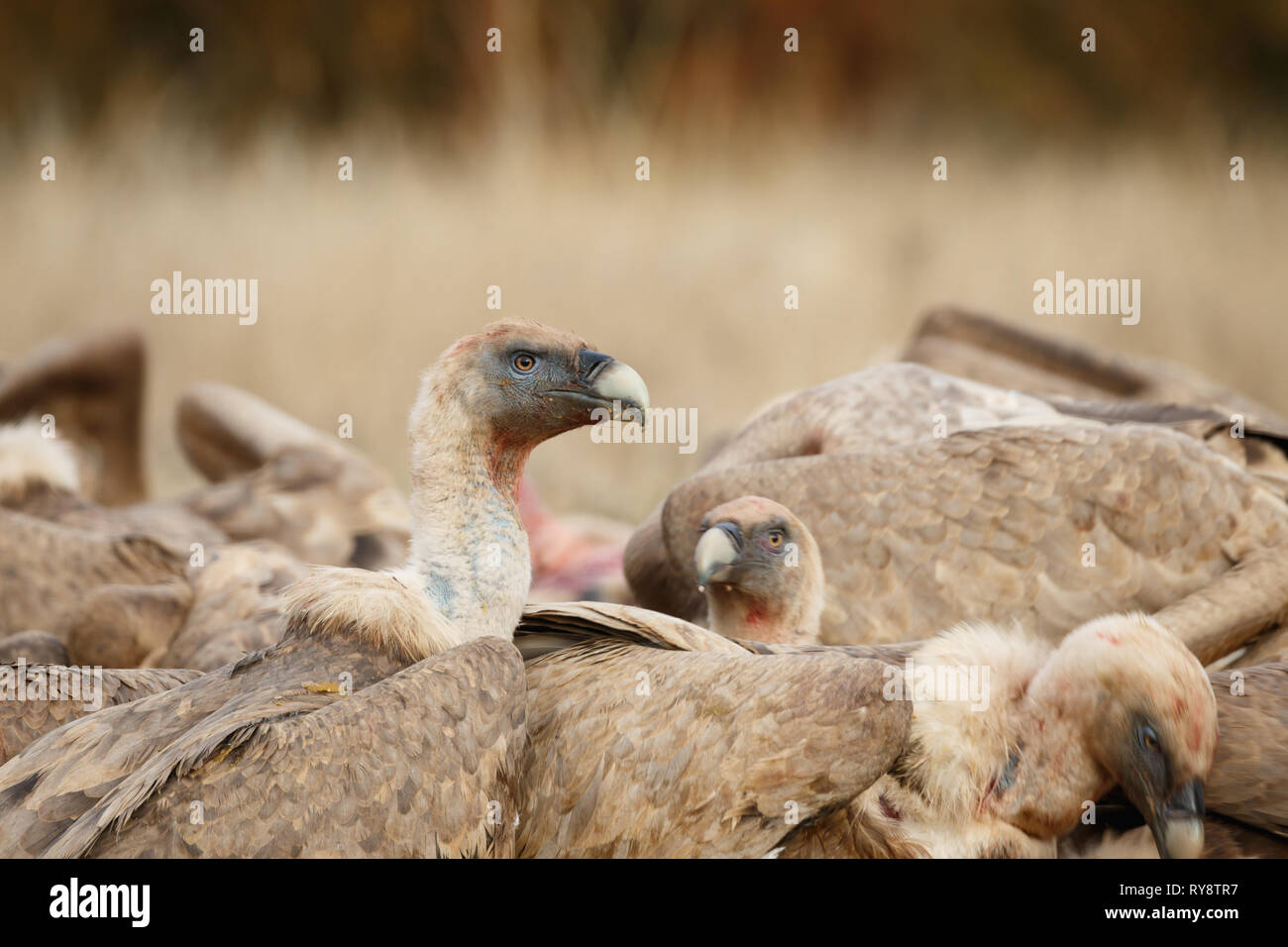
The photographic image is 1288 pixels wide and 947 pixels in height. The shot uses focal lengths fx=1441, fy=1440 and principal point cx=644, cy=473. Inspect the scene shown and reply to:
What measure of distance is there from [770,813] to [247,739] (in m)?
0.92

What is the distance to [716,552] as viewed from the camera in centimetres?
343

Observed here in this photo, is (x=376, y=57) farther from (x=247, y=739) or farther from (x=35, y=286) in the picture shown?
(x=247, y=739)

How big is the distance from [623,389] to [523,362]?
21 centimetres

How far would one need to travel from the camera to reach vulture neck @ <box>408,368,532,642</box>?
286 centimetres

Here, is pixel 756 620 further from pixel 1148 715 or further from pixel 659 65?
pixel 659 65

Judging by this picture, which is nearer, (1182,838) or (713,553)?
(1182,838)

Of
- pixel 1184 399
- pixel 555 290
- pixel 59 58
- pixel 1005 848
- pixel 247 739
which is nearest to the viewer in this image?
pixel 247 739

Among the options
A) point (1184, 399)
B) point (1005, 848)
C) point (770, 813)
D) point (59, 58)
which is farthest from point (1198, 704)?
point (59, 58)

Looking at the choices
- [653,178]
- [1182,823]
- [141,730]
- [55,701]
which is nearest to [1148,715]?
[1182,823]

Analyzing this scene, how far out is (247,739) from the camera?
2383mm

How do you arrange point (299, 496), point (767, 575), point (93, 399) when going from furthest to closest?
1. point (93, 399)
2. point (299, 496)
3. point (767, 575)
